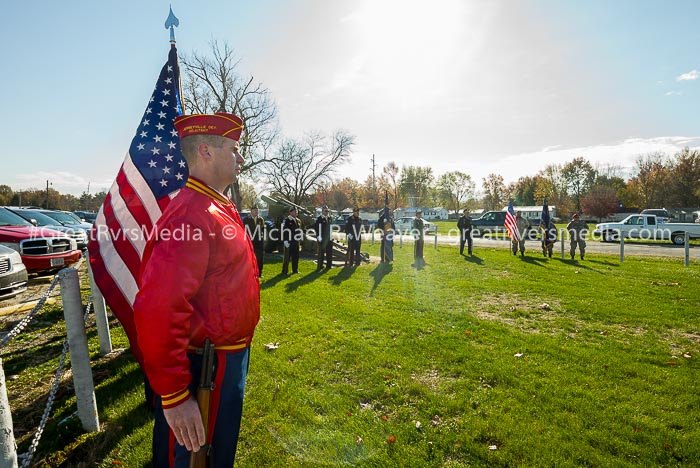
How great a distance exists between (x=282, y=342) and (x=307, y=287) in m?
4.08

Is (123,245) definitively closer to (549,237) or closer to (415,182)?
(549,237)

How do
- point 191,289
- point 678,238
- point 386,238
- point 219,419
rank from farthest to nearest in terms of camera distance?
point 678,238 < point 386,238 < point 219,419 < point 191,289

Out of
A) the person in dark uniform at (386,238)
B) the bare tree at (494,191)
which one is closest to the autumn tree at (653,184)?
the bare tree at (494,191)

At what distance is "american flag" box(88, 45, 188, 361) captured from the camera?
2955 mm

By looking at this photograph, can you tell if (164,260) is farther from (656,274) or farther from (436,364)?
(656,274)

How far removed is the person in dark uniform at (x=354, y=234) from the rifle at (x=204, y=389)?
11668 mm

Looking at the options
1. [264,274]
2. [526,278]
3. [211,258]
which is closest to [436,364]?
[211,258]

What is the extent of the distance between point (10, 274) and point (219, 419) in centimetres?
790

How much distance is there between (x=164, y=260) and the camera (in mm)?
1555

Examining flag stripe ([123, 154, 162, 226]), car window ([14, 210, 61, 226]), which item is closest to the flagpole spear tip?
flag stripe ([123, 154, 162, 226])

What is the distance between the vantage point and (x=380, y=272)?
1229cm

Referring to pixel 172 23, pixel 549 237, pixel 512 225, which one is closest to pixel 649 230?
pixel 549 237

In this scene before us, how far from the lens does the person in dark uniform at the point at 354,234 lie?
13466 mm

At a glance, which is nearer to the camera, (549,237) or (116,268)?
(116,268)
